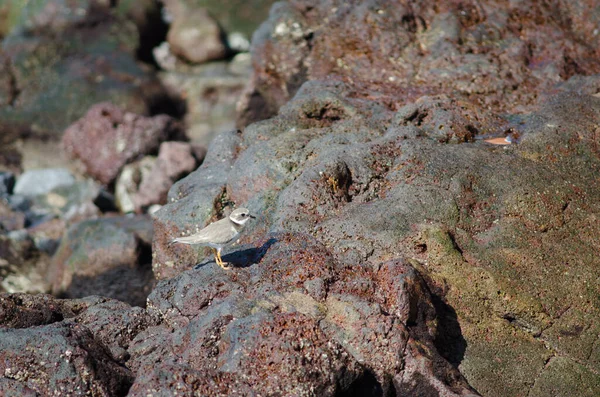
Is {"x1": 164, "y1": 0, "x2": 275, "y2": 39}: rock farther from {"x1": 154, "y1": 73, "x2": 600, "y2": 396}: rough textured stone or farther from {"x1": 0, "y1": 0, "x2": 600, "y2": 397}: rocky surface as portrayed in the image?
{"x1": 154, "y1": 73, "x2": 600, "y2": 396}: rough textured stone

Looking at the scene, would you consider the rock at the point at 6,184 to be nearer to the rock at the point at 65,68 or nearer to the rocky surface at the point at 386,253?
the rock at the point at 65,68

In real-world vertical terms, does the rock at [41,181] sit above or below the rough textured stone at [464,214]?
below

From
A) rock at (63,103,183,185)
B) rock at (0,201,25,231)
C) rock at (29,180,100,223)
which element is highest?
rock at (63,103,183,185)

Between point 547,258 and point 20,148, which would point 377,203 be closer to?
point 547,258

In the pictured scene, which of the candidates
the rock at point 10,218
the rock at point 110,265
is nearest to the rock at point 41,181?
the rock at point 10,218

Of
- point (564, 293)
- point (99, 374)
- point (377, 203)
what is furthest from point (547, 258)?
point (99, 374)

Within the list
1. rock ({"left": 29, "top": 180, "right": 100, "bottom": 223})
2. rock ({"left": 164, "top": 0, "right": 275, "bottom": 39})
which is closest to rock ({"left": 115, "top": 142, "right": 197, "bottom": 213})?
rock ({"left": 29, "top": 180, "right": 100, "bottom": 223})

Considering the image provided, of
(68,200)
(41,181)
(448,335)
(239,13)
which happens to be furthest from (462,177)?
(239,13)
